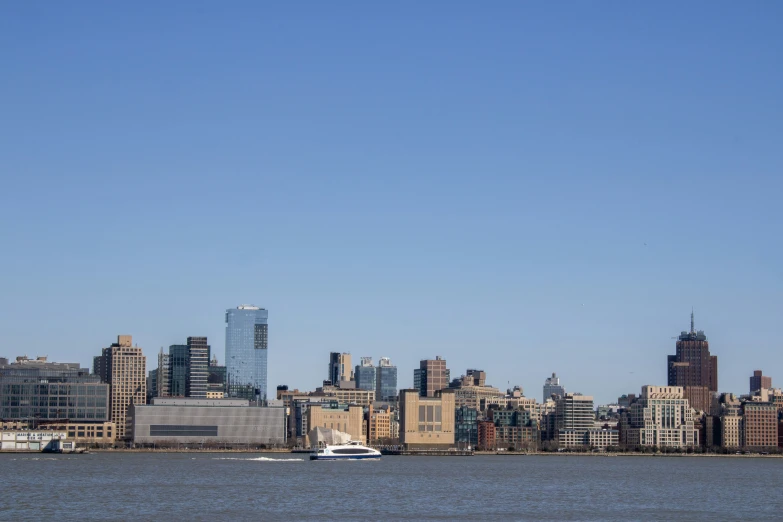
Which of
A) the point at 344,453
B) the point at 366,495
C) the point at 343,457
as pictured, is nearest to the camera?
the point at 366,495

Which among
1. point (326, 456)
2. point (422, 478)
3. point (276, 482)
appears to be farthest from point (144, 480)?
point (326, 456)

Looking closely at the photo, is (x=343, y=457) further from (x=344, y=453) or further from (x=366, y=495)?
(x=366, y=495)

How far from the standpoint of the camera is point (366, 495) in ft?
330

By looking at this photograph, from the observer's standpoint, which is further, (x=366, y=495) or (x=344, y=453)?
(x=344, y=453)

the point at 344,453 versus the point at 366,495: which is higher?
the point at 366,495

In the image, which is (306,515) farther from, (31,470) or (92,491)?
(31,470)

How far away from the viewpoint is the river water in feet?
272

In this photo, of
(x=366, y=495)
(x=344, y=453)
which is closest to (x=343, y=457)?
(x=344, y=453)

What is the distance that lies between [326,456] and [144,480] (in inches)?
2573

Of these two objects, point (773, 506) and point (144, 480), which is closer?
point (773, 506)

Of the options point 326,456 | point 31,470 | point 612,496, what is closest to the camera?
point 612,496

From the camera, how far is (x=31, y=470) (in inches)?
5517

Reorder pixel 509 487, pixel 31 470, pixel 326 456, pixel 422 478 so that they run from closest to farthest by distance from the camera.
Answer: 1. pixel 509 487
2. pixel 422 478
3. pixel 31 470
4. pixel 326 456

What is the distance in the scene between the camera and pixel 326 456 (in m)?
182
